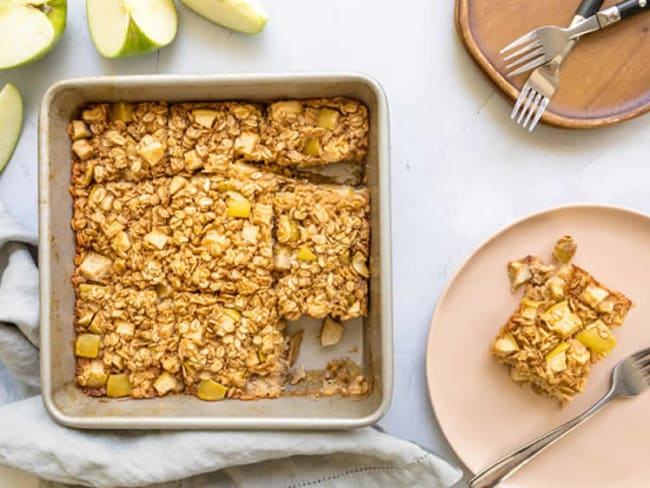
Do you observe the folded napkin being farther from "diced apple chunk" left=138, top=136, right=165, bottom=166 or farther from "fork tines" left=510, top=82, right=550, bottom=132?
"fork tines" left=510, top=82, right=550, bottom=132


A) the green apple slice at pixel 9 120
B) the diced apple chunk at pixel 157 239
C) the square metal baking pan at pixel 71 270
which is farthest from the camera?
the green apple slice at pixel 9 120

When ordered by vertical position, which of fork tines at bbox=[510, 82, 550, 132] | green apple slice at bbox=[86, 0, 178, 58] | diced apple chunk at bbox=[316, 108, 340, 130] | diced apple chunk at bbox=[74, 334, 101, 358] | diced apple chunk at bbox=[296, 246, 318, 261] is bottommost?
diced apple chunk at bbox=[74, 334, 101, 358]

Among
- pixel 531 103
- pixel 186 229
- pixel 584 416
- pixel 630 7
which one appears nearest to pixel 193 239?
pixel 186 229

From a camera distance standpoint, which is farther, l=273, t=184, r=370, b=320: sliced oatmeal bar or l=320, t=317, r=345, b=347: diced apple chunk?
l=320, t=317, r=345, b=347: diced apple chunk

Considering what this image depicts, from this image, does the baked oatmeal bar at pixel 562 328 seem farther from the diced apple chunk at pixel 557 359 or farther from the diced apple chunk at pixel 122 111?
the diced apple chunk at pixel 122 111

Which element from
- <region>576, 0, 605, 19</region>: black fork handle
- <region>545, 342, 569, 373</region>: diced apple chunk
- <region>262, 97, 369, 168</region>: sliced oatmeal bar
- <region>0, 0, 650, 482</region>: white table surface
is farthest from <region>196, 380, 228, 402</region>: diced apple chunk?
<region>576, 0, 605, 19</region>: black fork handle

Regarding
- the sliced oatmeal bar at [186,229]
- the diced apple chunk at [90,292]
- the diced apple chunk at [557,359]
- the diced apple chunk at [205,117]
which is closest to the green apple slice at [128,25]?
the diced apple chunk at [205,117]

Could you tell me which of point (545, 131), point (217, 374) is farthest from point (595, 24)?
point (217, 374)

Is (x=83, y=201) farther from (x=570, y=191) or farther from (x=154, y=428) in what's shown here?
(x=570, y=191)
